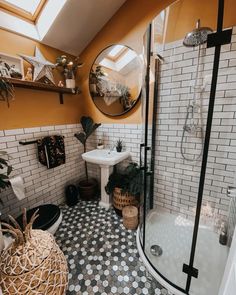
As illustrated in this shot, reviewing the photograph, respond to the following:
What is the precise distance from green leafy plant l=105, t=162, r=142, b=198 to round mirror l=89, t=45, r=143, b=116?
0.81 m

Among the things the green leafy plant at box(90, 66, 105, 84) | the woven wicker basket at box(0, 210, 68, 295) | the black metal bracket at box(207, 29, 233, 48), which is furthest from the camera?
the green leafy plant at box(90, 66, 105, 84)

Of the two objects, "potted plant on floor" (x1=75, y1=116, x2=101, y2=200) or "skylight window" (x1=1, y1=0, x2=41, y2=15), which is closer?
"skylight window" (x1=1, y1=0, x2=41, y2=15)

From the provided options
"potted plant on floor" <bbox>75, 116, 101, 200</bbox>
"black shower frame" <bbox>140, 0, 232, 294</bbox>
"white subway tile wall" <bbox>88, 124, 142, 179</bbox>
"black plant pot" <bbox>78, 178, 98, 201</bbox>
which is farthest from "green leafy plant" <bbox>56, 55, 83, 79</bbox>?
"black plant pot" <bbox>78, 178, 98, 201</bbox>

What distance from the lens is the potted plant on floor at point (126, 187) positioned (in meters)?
1.78

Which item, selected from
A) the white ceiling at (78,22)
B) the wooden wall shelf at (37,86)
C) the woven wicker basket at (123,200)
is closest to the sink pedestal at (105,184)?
the woven wicker basket at (123,200)

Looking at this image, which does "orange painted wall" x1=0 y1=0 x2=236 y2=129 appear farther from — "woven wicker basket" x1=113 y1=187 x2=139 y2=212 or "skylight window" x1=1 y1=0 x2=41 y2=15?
"woven wicker basket" x1=113 y1=187 x2=139 y2=212

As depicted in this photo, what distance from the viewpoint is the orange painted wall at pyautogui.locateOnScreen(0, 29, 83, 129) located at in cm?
156

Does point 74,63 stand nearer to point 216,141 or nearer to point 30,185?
point 30,185

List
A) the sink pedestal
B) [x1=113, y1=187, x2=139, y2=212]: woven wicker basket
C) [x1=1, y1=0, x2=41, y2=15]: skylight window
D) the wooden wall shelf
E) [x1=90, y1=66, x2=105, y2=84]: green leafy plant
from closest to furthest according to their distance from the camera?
the wooden wall shelf, [x1=1, y1=0, x2=41, y2=15]: skylight window, [x1=113, y1=187, x2=139, y2=212]: woven wicker basket, the sink pedestal, [x1=90, y1=66, x2=105, y2=84]: green leafy plant

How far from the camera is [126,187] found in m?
1.87

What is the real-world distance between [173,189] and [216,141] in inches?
29.5

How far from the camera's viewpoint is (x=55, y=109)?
6.75ft

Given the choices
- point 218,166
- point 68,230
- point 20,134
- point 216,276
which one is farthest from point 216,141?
point 20,134

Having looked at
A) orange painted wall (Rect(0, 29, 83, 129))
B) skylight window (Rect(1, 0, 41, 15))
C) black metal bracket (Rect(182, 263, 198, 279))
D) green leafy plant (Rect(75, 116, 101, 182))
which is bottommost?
black metal bracket (Rect(182, 263, 198, 279))
